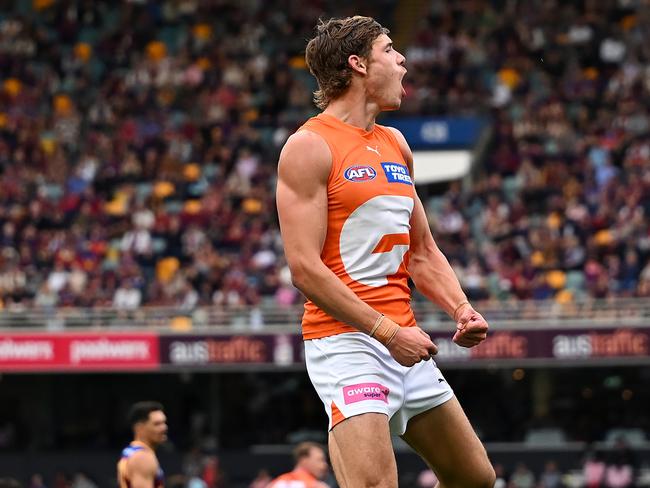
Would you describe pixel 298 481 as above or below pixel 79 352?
below

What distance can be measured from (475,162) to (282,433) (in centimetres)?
572

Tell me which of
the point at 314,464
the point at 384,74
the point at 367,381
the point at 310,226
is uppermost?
the point at 384,74

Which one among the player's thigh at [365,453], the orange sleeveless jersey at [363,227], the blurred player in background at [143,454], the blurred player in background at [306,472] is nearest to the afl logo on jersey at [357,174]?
the orange sleeveless jersey at [363,227]

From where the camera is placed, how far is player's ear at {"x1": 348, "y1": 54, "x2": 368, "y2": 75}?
588 cm

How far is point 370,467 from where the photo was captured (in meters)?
5.54

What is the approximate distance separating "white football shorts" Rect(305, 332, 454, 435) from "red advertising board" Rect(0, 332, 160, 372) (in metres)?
16.9

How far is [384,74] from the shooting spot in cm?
592

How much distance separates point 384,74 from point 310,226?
71cm

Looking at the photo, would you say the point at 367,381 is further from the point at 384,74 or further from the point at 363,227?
the point at 384,74

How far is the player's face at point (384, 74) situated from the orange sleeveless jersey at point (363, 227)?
19cm

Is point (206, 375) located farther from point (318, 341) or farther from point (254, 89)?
point (318, 341)

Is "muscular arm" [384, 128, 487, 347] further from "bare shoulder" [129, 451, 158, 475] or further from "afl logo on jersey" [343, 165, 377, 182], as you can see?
"bare shoulder" [129, 451, 158, 475]

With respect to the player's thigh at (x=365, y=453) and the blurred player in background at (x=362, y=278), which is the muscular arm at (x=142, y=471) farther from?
the player's thigh at (x=365, y=453)

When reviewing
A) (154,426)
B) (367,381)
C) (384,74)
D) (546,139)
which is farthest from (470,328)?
(546,139)
